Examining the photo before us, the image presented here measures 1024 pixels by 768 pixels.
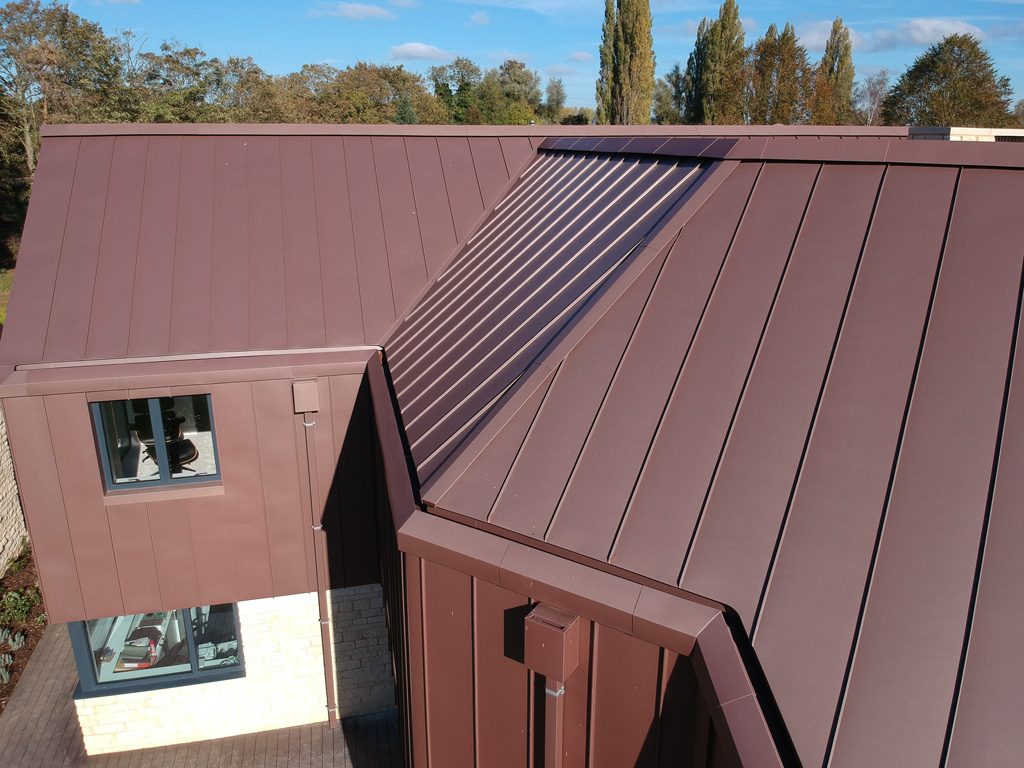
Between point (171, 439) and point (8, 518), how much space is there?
22.6 ft

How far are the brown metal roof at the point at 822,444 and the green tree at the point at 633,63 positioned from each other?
131 ft

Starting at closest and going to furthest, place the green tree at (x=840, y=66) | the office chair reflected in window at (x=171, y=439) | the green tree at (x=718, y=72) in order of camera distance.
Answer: the office chair reflected in window at (x=171, y=439)
the green tree at (x=718, y=72)
the green tree at (x=840, y=66)

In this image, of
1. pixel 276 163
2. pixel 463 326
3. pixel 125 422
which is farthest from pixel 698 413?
pixel 276 163

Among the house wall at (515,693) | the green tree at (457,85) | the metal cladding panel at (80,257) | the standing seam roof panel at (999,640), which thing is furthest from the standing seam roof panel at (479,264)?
the green tree at (457,85)

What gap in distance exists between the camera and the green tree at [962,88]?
3098 centimetres

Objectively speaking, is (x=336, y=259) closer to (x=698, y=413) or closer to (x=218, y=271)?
(x=218, y=271)

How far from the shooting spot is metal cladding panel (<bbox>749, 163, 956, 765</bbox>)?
3.33 metres

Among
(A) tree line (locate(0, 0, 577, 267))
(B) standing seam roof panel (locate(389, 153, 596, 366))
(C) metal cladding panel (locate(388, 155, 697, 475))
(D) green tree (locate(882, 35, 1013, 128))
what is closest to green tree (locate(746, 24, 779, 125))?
(D) green tree (locate(882, 35, 1013, 128))

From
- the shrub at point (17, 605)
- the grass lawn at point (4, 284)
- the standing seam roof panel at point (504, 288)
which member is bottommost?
the shrub at point (17, 605)

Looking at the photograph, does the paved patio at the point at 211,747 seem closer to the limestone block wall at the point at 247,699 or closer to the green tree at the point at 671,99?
the limestone block wall at the point at 247,699

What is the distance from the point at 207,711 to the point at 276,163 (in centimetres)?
746

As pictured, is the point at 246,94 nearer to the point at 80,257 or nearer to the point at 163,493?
the point at 80,257

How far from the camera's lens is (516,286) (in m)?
7.17

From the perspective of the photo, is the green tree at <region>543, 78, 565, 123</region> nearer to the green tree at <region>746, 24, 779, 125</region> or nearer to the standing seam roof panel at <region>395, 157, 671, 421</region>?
the green tree at <region>746, 24, 779, 125</region>
